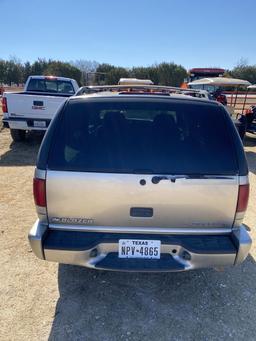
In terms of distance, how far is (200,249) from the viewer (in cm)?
264

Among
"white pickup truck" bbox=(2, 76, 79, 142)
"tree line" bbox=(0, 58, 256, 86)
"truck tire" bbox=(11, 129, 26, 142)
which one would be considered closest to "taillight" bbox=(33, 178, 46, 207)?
"white pickup truck" bbox=(2, 76, 79, 142)

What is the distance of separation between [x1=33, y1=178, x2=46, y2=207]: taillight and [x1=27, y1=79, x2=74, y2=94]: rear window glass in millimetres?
8880

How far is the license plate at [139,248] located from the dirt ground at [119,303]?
0.58 meters

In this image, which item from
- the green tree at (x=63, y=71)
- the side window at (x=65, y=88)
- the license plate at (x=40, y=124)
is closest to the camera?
the license plate at (x=40, y=124)

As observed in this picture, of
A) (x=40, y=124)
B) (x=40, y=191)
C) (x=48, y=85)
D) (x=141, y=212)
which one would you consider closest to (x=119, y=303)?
(x=141, y=212)

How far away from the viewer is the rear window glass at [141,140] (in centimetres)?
265

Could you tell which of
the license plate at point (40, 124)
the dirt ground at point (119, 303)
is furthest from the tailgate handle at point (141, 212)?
the license plate at point (40, 124)

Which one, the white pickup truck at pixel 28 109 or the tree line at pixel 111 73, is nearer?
the white pickup truck at pixel 28 109

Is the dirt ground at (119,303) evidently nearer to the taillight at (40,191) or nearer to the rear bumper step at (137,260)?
the rear bumper step at (137,260)

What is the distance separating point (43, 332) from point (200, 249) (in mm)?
1406

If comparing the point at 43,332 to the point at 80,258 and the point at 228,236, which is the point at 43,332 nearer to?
the point at 80,258

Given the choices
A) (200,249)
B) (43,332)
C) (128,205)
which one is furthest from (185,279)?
(43,332)

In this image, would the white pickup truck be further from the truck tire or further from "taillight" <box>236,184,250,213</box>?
"taillight" <box>236,184,250,213</box>

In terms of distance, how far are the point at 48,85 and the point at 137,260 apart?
942 centimetres
